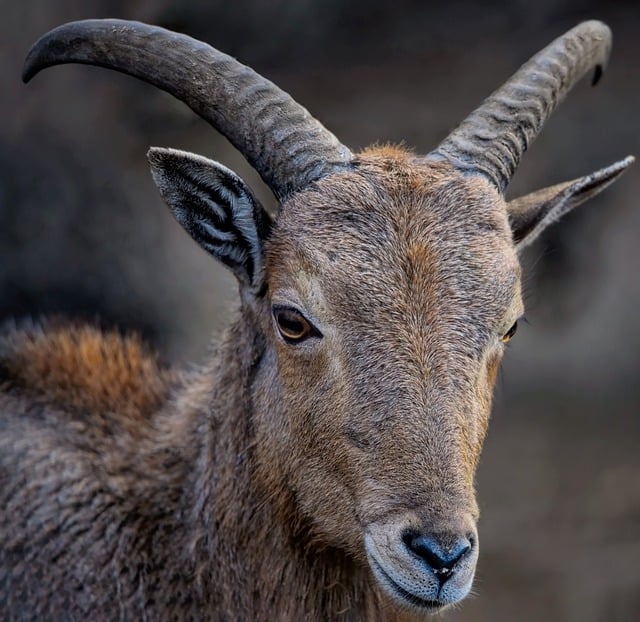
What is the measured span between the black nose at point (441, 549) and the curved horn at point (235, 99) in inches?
80.4

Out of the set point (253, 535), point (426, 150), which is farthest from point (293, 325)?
point (426, 150)

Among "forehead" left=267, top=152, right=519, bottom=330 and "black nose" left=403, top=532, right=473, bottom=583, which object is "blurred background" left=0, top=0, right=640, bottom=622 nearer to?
"forehead" left=267, top=152, right=519, bottom=330

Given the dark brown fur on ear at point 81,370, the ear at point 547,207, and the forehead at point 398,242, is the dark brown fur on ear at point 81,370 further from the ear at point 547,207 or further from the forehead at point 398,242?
the ear at point 547,207

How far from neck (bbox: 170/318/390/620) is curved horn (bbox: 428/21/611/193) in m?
1.59

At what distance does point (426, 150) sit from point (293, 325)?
7.43m

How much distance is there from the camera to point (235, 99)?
5742 millimetres

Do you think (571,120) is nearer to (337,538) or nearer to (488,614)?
(488,614)

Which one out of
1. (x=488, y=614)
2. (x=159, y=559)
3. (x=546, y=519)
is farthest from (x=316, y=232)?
(x=546, y=519)

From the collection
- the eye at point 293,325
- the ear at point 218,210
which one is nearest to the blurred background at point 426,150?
the ear at point 218,210

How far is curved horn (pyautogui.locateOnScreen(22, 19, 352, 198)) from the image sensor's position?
18.6ft

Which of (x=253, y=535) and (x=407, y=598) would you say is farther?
(x=253, y=535)

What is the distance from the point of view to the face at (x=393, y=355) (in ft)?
15.8

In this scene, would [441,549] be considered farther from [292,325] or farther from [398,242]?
[398,242]

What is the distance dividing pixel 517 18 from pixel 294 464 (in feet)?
27.5
